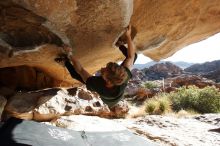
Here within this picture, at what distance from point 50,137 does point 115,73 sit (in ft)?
6.10

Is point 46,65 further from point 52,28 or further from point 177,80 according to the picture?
point 177,80

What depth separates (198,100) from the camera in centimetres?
2077

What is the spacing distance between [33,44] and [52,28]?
1.18 ft

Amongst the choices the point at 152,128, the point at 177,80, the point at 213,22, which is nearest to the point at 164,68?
the point at 177,80

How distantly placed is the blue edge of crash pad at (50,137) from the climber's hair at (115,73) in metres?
1.57

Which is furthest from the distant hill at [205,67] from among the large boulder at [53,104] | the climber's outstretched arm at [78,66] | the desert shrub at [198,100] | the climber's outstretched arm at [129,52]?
the climber's outstretched arm at [78,66]

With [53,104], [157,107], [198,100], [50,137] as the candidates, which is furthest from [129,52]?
[198,100]

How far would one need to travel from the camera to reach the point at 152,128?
1096 cm

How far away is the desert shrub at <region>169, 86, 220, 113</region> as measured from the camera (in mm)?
20078

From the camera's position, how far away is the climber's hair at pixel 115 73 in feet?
Answer: 16.9

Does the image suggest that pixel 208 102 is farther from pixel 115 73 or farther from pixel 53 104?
pixel 115 73

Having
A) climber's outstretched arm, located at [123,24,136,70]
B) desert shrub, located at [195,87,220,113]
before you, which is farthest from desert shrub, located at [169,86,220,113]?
climber's outstretched arm, located at [123,24,136,70]

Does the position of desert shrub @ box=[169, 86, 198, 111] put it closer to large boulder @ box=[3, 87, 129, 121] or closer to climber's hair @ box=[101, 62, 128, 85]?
large boulder @ box=[3, 87, 129, 121]

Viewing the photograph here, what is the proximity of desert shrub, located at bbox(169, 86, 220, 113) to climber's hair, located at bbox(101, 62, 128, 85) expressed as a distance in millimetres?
15117
